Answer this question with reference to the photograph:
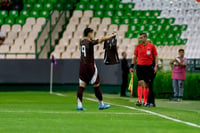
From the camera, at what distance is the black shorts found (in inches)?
827

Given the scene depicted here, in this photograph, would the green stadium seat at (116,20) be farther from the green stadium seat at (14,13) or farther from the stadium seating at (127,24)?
the green stadium seat at (14,13)

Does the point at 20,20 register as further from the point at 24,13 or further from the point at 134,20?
the point at 134,20

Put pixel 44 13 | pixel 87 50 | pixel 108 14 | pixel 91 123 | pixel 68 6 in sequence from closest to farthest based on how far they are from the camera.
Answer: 1. pixel 91 123
2. pixel 87 50
3. pixel 108 14
4. pixel 44 13
5. pixel 68 6

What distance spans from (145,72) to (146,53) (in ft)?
1.97

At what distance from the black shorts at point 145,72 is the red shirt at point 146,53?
0.12m

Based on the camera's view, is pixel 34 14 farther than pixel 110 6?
Yes

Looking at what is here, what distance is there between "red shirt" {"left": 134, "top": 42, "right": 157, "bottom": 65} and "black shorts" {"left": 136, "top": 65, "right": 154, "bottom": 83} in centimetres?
12

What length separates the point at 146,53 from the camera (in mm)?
20844

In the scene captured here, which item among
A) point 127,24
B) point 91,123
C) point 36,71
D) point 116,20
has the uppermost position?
point 116,20

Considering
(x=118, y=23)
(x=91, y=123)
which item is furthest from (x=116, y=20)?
(x=91, y=123)

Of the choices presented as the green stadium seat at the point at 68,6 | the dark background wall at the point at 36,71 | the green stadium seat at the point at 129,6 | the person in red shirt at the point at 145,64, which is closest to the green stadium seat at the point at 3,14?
the green stadium seat at the point at 68,6

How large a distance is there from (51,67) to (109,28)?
4927 millimetres

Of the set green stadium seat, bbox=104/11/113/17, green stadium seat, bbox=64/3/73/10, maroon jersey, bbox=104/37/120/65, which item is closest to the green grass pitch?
maroon jersey, bbox=104/37/120/65

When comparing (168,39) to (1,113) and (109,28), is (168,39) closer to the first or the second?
(109,28)
